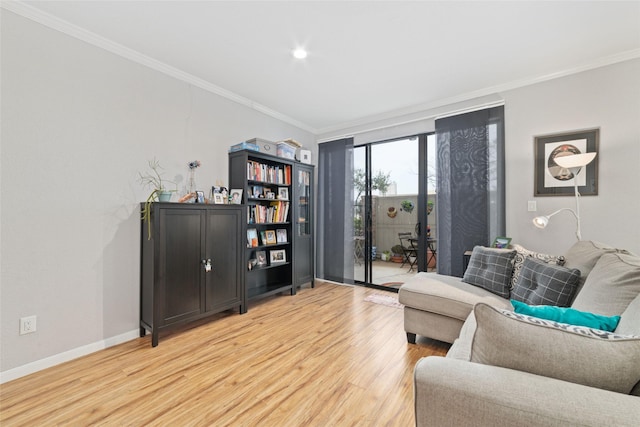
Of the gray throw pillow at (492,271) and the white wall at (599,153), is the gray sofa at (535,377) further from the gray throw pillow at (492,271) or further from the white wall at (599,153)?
the white wall at (599,153)

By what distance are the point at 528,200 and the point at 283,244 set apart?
302cm

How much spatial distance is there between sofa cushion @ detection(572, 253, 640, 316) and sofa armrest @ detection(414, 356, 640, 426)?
785mm

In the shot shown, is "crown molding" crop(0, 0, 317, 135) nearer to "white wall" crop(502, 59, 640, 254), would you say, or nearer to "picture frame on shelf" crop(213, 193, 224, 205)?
"picture frame on shelf" crop(213, 193, 224, 205)

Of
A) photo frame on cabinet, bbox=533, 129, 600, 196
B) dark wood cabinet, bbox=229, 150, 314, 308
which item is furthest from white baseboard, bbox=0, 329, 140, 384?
photo frame on cabinet, bbox=533, 129, 600, 196

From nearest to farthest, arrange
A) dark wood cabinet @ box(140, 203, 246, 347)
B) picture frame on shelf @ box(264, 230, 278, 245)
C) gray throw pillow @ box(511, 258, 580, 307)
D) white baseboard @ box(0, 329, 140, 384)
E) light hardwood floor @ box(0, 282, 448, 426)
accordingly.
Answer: light hardwood floor @ box(0, 282, 448, 426) → gray throw pillow @ box(511, 258, 580, 307) → white baseboard @ box(0, 329, 140, 384) → dark wood cabinet @ box(140, 203, 246, 347) → picture frame on shelf @ box(264, 230, 278, 245)

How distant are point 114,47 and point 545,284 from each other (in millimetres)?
3960

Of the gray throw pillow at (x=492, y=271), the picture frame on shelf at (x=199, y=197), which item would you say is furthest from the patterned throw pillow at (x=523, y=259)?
the picture frame on shelf at (x=199, y=197)

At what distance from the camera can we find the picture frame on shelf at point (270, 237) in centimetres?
369

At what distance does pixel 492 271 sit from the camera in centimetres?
234

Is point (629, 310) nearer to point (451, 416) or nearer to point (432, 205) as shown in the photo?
point (451, 416)

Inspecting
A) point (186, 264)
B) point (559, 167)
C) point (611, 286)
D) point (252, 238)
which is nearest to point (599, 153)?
point (559, 167)

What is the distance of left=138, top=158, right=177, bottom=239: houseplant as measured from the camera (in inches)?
96.2

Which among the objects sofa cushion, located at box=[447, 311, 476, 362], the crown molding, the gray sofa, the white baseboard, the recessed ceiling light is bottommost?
the white baseboard

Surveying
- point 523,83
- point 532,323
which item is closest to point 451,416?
point 532,323
